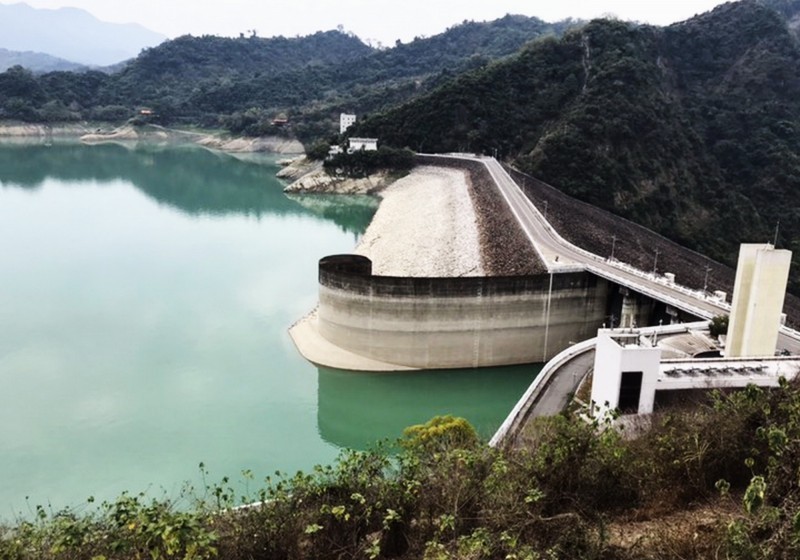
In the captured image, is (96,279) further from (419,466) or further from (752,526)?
(752,526)

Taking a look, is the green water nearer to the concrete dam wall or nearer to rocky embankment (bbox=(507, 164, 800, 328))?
the concrete dam wall

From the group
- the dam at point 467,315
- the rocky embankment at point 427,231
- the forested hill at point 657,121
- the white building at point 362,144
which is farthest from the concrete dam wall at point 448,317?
the white building at point 362,144

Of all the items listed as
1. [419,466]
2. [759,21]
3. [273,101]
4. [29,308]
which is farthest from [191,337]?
[273,101]

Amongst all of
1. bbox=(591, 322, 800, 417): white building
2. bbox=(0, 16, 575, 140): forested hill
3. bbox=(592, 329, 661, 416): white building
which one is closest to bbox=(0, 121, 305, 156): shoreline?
bbox=(0, 16, 575, 140): forested hill

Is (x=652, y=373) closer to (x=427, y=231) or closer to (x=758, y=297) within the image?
(x=758, y=297)

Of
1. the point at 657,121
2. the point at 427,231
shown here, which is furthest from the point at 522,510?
the point at 657,121
